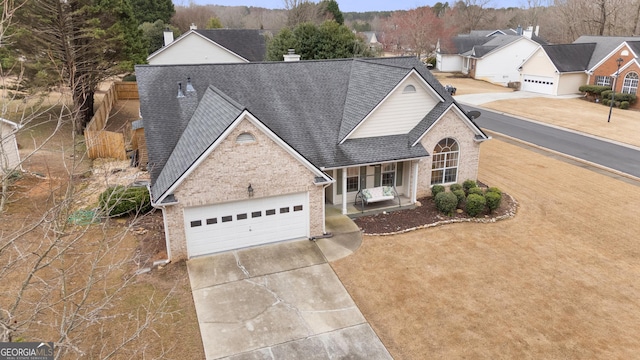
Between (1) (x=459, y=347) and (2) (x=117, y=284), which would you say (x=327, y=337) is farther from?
Result: (2) (x=117, y=284)

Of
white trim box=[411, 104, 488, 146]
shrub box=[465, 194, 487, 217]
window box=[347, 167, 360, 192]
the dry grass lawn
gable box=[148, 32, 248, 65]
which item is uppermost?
gable box=[148, 32, 248, 65]

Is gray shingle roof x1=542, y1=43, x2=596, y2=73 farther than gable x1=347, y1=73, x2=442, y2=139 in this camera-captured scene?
Yes

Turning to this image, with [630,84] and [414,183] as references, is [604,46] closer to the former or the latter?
[630,84]

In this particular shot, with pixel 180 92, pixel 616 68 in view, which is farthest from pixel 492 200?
pixel 616 68

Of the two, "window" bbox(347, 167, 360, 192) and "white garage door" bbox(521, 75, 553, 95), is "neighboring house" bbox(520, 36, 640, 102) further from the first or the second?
"window" bbox(347, 167, 360, 192)

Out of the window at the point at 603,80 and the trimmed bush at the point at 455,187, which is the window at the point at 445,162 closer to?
the trimmed bush at the point at 455,187

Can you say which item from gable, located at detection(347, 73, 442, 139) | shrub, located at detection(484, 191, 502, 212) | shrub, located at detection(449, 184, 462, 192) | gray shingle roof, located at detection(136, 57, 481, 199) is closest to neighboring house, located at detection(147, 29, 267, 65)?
gray shingle roof, located at detection(136, 57, 481, 199)
